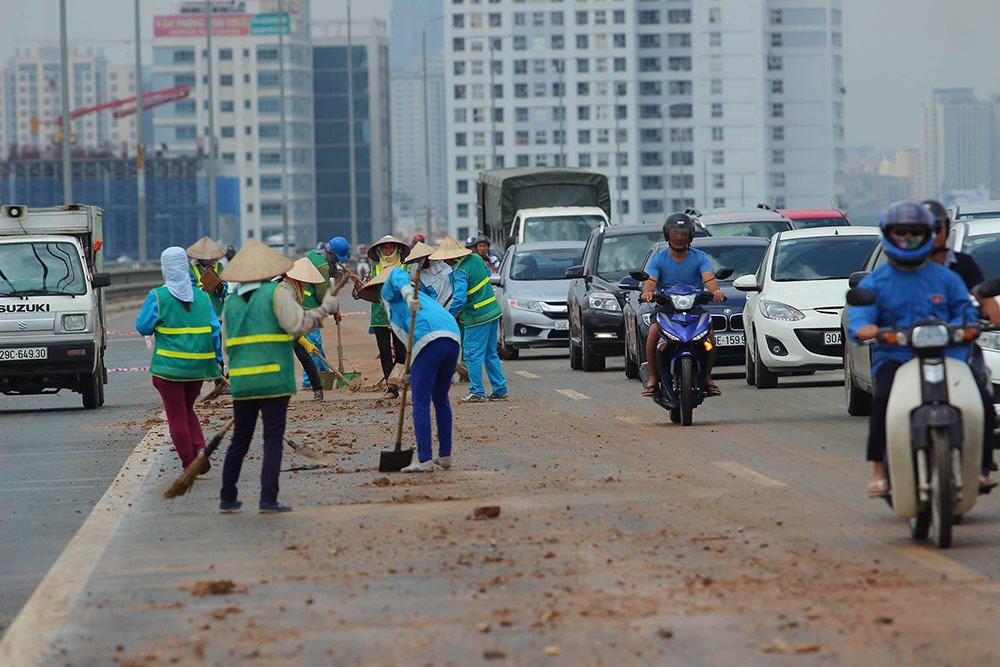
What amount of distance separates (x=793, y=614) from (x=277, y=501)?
463 cm

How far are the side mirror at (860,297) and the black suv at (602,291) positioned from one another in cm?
1371

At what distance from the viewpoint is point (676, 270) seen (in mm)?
14695

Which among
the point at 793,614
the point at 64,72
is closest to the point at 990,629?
the point at 793,614

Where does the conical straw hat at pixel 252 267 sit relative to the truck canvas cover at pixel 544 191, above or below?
below

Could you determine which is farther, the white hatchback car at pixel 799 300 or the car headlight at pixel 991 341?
the white hatchback car at pixel 799 300

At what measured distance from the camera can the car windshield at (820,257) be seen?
Answer: 18766mm

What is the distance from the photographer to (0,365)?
1967 centimetres

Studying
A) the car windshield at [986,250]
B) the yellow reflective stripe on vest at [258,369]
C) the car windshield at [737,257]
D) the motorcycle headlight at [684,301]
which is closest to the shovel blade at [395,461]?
the yellow reflective stripe on vest at [258,369]

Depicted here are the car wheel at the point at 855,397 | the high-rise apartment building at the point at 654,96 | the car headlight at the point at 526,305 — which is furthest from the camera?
the high-rise apartment building at the point at 654,96

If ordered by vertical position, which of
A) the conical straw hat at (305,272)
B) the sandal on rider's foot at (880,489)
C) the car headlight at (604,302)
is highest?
the conical straw hat at (305,272)

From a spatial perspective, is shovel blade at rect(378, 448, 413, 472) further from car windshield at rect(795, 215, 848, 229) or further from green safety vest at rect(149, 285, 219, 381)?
car windshield at rect(795, 215, 848, 229)

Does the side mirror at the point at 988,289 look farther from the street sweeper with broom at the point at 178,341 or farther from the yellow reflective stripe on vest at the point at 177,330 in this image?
the yellow reflective stripe on vest at the point at 177,330

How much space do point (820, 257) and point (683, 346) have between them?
5.08m

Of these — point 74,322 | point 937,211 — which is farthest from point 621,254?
point 937,211
